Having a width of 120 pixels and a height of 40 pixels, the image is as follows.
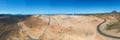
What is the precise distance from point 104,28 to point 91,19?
1.13 m

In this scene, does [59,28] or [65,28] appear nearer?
[59,28]

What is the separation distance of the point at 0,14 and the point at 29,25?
13.2 ft

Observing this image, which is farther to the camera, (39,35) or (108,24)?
(108,24)

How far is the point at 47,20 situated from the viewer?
1298 centimetres

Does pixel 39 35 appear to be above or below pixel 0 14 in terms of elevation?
below

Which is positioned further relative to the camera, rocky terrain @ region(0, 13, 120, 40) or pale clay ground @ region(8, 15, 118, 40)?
pale clay ground @ region(8, 15, 118, 40)

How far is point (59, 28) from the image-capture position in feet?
Result: 41.1

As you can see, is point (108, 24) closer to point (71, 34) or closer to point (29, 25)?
point (71, 34)

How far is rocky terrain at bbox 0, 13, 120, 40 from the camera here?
11.7 metres

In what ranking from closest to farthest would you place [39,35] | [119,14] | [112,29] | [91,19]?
[39,35], [112,29], [91,19], [119,14]

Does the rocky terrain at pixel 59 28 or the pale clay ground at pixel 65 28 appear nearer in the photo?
the rocky terrain at pixel 59 28

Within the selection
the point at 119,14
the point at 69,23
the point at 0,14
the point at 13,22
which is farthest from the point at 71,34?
the point at 0,14

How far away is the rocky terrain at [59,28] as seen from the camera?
460 inches

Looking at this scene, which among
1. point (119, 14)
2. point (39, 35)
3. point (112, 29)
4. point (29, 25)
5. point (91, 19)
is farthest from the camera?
point (119, 14)
